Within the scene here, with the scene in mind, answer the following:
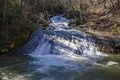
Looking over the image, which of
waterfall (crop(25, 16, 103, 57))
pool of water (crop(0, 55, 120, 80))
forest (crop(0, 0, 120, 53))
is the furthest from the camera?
waterfall (crop(25, 16, 103, 57))

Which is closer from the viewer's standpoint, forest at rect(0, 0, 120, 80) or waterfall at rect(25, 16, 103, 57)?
forest at rect(0, 0, 120, 80)

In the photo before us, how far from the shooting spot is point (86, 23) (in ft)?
105

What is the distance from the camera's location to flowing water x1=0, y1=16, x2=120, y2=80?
15.0m

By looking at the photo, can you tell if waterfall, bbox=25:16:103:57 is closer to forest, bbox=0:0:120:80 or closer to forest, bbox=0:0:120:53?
forest, bbox=0:0:120:80

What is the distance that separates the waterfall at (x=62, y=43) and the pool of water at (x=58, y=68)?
1.49 m

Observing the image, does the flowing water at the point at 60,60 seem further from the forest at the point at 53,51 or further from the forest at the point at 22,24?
the forest at the point at 22,24

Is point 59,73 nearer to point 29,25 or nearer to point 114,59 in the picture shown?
point 114,59

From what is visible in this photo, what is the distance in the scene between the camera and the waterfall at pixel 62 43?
70.1ft

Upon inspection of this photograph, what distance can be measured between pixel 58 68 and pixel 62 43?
253 inches

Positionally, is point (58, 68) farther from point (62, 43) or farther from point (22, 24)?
point (22, 24)

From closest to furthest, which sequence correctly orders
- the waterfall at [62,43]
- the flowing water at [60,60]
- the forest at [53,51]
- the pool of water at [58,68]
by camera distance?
the pool of water at [58,68] < the flowing water at [60,60] < the forest at [53,51] < the waterfall at [62,43]

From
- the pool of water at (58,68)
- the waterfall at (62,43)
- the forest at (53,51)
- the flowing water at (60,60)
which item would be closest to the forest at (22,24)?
the forest at (53,51)

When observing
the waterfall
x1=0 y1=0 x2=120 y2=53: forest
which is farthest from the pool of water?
x1=0 y1=0 x2=120 y2=53: forest

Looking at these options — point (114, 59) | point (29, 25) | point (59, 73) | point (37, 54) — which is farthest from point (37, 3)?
point (59, 73)
